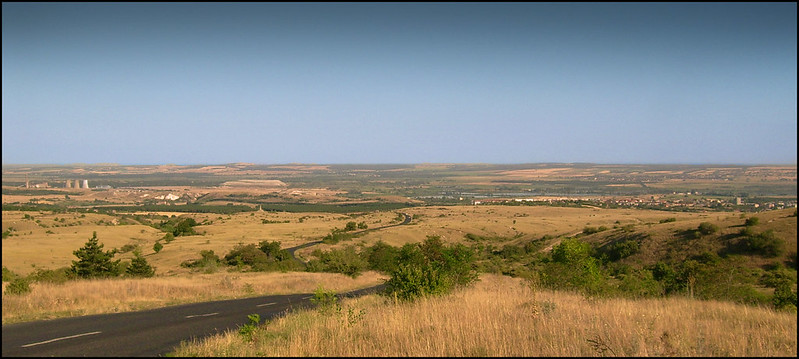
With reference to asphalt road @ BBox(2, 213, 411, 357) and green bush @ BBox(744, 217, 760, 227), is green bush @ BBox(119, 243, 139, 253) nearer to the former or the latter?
asphalt road @ BBox(2, 213, 411, 357)

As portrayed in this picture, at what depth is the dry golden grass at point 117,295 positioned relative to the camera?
13734mm

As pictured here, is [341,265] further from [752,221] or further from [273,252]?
[752,221]

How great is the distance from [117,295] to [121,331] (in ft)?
25.1

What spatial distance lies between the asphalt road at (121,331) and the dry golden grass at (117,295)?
1.15 m

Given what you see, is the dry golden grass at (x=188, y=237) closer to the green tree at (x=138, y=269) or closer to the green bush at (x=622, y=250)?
the green bush at (x=622, y=250)

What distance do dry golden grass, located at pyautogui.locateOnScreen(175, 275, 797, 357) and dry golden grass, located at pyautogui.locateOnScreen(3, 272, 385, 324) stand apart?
7212mm

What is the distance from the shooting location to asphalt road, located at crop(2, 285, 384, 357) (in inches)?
354

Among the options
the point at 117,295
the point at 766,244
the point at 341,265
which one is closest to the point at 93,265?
the point at 117,295

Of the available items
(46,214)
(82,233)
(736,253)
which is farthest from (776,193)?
(46,214)

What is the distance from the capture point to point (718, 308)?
10484 millimetres

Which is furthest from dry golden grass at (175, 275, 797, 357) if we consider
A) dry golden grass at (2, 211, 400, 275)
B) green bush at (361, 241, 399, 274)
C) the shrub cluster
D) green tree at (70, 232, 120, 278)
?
dry golden grass at (2, 211, 400, 275)

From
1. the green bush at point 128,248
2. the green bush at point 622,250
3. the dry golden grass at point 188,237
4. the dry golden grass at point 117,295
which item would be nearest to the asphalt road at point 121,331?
the dry golden grass at point 117,295

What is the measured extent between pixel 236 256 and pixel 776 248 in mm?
43230

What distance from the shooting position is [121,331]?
1126cm
